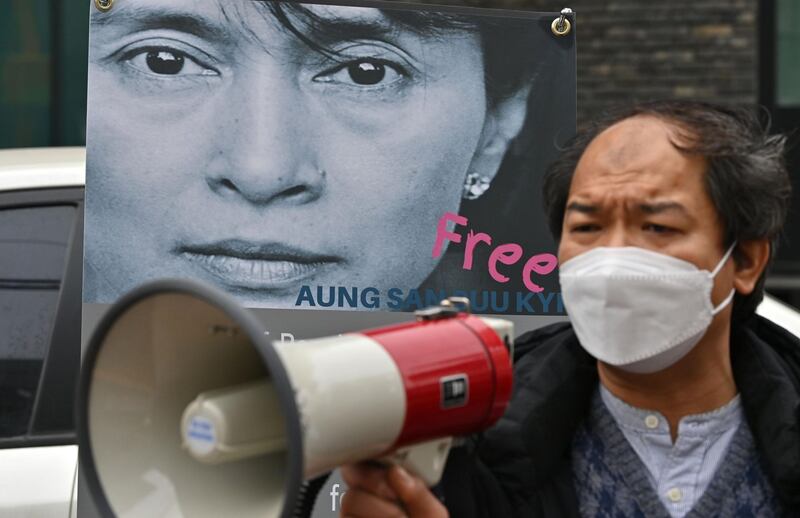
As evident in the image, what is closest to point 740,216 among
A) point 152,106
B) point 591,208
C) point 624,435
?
point 591,208

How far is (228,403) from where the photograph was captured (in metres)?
1.77

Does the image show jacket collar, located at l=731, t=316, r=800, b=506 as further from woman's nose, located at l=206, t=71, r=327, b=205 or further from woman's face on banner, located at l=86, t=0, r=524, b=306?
woman's nose, located at l=206, t=71, r=327, b=205

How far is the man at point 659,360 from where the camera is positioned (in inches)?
82.7

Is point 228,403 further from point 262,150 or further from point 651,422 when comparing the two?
point 262,150

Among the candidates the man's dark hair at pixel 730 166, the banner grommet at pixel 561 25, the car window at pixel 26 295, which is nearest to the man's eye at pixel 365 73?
the banner grommet at pixel 561 25

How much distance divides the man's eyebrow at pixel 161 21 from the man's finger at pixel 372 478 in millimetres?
1084

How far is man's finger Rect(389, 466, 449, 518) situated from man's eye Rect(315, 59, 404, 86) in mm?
1026

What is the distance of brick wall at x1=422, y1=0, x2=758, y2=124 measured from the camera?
862cm

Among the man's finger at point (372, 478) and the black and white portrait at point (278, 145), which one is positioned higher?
the black and white portrait at point (278, 145)

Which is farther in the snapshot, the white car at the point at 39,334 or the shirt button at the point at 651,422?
the white car at the point at 39,334

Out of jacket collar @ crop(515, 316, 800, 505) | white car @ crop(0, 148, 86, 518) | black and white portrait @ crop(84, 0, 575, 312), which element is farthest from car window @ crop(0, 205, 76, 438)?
jacket collar @ crop(515, 316, 800, 505)

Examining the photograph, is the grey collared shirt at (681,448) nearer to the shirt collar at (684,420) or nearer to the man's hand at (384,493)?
A: the shirt collar at (684,420)

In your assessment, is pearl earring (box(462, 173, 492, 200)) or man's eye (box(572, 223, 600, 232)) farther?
pearl earring (box(462, 173, 492, 200))

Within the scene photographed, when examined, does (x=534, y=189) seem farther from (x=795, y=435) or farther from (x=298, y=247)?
(x=795, y=435)
